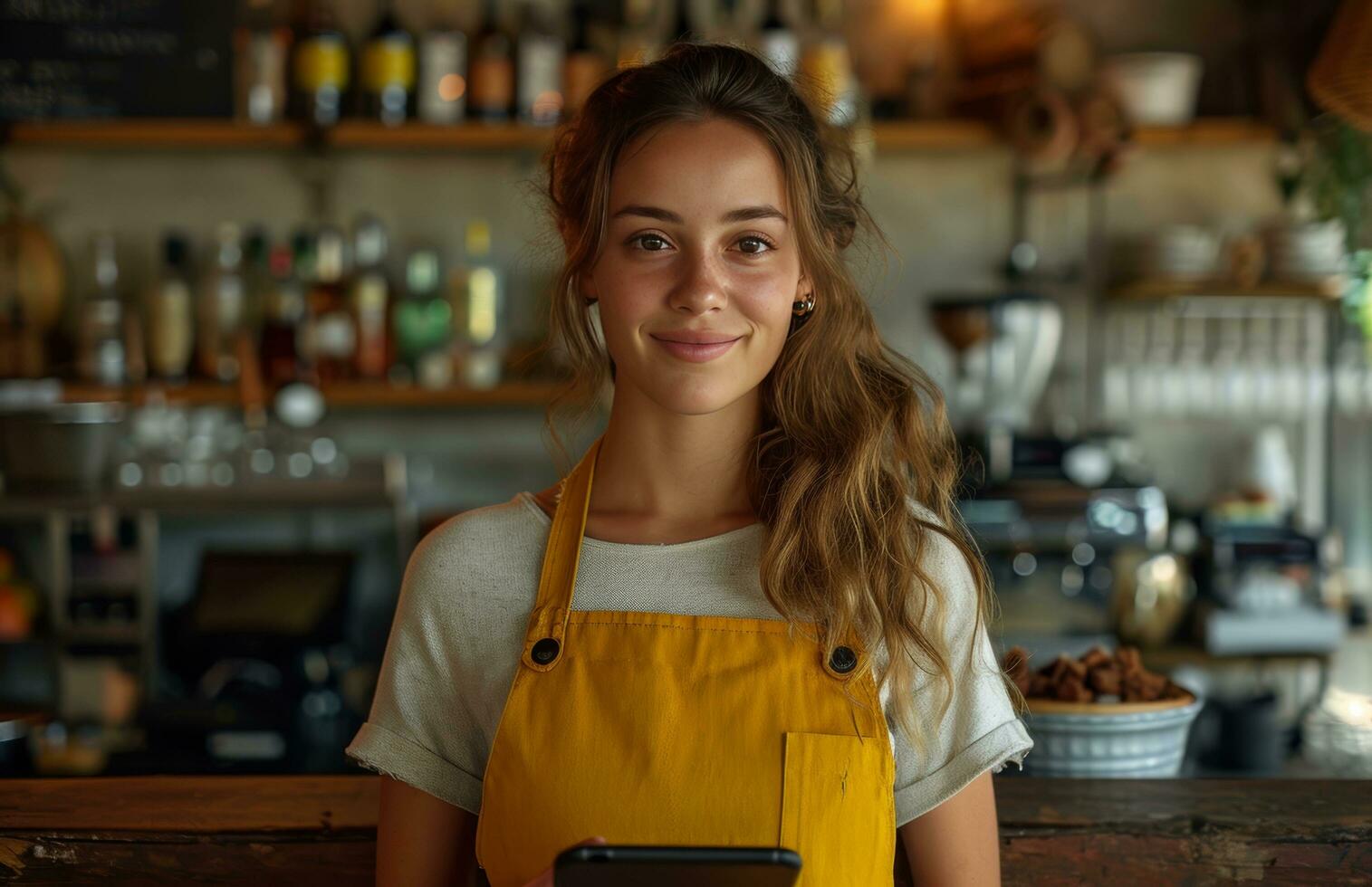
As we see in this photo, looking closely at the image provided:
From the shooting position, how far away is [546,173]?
1.37m

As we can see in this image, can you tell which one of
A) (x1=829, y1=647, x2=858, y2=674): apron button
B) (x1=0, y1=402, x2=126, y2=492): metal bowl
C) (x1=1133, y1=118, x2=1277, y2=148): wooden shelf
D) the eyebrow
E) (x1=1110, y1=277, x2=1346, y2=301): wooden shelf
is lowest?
(x1=829, y1=647, x2=858, y2=674): apron button

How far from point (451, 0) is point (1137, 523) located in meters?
2.32

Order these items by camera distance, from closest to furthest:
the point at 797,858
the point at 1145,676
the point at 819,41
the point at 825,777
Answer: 1. the point at 797,858
2. the point at 825,777
3. the point at 1145,676
4. the point at 819,41

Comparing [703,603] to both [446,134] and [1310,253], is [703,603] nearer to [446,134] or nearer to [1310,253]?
[446,134]

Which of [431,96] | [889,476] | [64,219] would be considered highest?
[431,96]

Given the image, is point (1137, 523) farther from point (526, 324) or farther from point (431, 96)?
point (431, 96)

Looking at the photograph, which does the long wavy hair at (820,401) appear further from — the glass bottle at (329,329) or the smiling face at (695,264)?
the glass bottle at (329,329)

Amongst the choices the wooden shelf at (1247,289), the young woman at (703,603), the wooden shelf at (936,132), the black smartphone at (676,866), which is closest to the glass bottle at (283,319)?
the wooden shelf at (936,132)

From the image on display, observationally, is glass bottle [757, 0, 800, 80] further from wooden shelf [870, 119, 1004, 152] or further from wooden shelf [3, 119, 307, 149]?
wooden shelf [3, 119, 307, 149]

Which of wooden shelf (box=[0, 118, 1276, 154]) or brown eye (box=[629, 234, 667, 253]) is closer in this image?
brown eye (box=[629, 234, 667, 253])

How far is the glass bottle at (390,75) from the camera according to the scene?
3.47 meters

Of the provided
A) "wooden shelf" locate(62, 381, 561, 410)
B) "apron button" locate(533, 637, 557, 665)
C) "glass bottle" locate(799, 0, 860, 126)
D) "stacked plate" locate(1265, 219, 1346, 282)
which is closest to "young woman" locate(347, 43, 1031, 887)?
"apron button" locate(533, 637, 557, 665)

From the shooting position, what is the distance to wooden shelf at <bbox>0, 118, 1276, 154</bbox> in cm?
345

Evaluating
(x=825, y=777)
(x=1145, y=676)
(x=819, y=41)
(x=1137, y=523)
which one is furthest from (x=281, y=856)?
(x=819, y=41)
